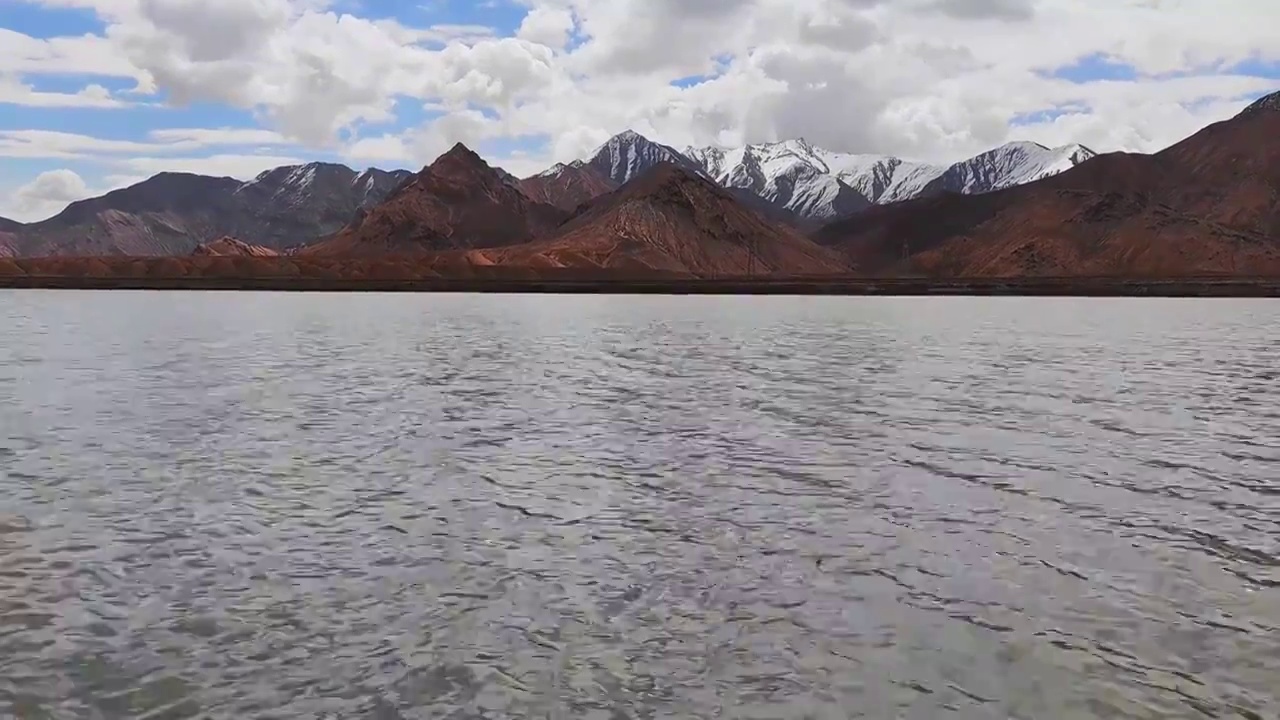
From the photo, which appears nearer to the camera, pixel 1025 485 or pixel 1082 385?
pixel 1025 485

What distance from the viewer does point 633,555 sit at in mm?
16797

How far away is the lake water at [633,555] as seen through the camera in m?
11.5

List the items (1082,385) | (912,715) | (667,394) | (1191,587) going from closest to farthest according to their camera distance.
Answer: (912,715) → (1191,587) → (667,394) → (1082,385)

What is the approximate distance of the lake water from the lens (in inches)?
453

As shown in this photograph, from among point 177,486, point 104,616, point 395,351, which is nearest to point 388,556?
point 104,616

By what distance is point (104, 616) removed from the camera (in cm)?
1340

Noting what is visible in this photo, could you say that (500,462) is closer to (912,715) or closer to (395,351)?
(912,715)

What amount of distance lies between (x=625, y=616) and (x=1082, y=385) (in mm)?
36647

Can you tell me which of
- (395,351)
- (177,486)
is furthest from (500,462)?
(395,351)

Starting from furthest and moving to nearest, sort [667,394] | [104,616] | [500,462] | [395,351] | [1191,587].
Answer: [395,351]
[667,394]
[500,462]
[1191,587]
[104,616]

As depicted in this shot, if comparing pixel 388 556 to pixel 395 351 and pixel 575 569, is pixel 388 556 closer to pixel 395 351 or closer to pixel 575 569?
pixel 575 569

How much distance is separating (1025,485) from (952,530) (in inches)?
199

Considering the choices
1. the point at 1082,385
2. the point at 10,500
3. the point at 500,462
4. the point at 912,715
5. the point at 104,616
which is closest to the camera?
the point at 912,715

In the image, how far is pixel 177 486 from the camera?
70.8 ft
